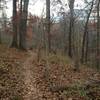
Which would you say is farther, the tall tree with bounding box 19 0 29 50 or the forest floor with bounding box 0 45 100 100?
the tall tree with bounding box 19 0 29 50

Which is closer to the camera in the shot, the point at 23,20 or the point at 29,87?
the point at 29,87

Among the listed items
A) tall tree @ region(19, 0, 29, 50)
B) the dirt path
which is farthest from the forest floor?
tall tree @ region(19, 0, 29, 50)

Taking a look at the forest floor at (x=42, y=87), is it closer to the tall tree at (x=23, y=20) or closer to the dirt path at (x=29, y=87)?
the dirt path at (x=29, y=87)

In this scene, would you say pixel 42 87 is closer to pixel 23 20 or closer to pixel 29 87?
pixel 29 87

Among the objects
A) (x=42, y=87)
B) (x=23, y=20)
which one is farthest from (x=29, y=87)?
(x=23, y=20)

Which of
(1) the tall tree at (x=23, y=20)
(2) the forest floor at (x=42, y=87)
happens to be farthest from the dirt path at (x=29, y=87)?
(1) the tall tree at (x=23, y=20)

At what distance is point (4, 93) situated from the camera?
856cm

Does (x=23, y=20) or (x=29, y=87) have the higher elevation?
(x=23, y=20)

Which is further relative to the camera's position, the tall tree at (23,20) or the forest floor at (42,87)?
the tall tree at (23,20)

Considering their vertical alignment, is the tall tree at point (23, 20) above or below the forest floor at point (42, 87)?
above

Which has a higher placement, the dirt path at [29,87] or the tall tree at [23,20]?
the tall tree at [23,20]

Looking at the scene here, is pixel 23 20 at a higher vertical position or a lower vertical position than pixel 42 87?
higher

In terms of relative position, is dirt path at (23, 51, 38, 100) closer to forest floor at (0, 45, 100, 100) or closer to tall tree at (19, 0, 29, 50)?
forest floor at (0, 45, 100, 100)

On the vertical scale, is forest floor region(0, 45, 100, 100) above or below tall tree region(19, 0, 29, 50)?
below
